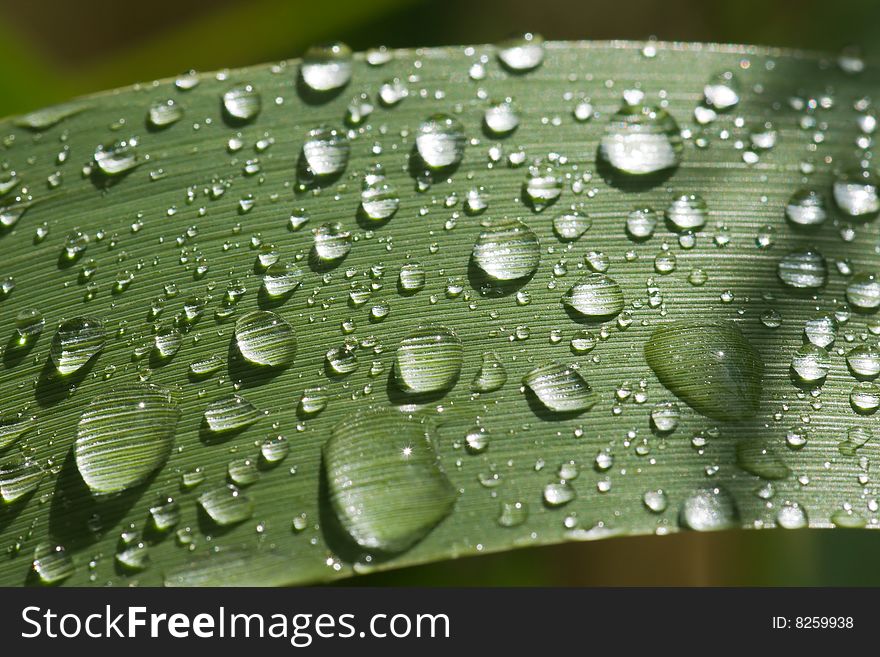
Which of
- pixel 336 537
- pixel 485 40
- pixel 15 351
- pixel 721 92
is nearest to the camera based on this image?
pixel 336 537

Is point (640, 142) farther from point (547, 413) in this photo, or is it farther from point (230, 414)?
point (230, 414)

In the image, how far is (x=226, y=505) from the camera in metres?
0.66

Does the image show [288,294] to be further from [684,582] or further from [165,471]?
[684,582]

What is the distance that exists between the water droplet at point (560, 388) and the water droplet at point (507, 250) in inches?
4.3

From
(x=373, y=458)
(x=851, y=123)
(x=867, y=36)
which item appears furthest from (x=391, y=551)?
(x=867, y=36)

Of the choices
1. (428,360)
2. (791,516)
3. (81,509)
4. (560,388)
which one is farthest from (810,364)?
(81,509)

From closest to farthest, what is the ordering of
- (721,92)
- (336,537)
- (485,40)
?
1. (336,537)
2. (721,92)
3. (485,40)

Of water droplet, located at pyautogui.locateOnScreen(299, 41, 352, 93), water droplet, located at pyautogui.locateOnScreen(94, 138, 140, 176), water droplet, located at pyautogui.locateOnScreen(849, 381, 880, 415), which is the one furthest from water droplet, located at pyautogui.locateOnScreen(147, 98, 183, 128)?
water droplet, located at pyautogui.locateOnScreen(849, 381, 880, 415)

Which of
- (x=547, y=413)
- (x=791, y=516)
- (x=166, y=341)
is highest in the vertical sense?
(x=166, y=341)

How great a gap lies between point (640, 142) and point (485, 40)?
49.9 inches

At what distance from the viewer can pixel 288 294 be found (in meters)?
0.74

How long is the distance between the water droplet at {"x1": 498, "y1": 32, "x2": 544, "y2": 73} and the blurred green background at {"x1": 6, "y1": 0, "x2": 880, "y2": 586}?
91 cm

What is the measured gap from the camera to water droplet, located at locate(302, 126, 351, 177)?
79 cm

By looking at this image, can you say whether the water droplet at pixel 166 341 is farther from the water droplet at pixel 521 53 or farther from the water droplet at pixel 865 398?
the water droplet at pixel 865 398
